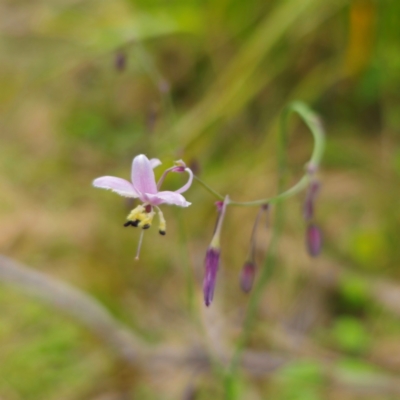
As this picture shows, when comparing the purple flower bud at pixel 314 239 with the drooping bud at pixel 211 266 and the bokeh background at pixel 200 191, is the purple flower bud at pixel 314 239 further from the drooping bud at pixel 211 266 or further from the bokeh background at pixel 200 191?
the bokeh background at pixel 200 191

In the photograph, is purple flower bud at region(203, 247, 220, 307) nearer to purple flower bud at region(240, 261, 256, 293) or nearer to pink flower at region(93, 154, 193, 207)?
pink flower at region(93, 154, 193, 207)

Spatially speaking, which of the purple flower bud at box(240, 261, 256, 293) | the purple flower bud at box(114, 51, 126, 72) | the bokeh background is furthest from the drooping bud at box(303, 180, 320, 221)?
the purple flower bud at box(114, 51, 126, 72)

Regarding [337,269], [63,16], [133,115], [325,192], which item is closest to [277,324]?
[337,269]

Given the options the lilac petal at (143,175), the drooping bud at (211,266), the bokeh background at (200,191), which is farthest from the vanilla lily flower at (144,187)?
the bokeh background at (200,191)

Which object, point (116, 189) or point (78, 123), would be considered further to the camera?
point (78, 123)

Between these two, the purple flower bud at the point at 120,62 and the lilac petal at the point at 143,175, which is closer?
the lilac petal at the point at 143,175

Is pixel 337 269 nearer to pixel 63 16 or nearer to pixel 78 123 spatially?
pixel 78 123

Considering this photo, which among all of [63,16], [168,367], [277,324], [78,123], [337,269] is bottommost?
[168,367]
